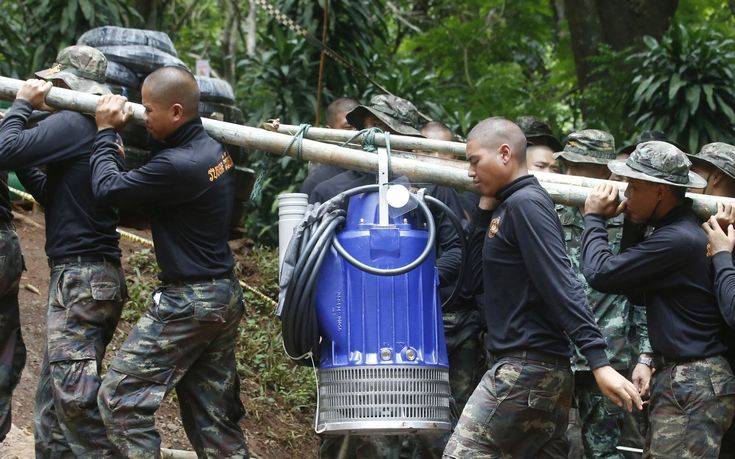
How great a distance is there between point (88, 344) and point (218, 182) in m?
1.17

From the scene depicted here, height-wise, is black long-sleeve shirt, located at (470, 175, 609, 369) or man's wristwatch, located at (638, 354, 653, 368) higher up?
black long-sleeve shirt, located at (470, 175, 609, 369)

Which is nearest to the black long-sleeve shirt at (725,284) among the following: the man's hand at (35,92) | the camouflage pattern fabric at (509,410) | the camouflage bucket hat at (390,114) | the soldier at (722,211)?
the soldier at (722,211)

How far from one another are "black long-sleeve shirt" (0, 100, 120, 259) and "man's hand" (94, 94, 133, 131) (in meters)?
0.25

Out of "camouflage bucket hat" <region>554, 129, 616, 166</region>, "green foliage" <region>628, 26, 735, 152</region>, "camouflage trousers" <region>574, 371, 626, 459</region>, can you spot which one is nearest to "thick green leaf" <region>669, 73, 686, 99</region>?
"green foliage" <region>628, 26, 735, 152</region>

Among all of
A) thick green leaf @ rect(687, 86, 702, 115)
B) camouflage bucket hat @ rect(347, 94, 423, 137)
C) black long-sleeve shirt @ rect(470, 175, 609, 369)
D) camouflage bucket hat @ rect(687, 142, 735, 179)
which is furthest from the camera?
thick green leaf @ rect(687, 86, 702, 115)

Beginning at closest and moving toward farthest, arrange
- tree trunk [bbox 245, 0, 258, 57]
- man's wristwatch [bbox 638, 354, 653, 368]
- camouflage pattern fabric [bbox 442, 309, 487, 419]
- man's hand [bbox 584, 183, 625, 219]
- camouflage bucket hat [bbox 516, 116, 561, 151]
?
1. man's hand [bbox 584, 183, 625, 219]
2. man's wristwatch [bbox 638, 354, 653, 368]
3. camouflage pattern fabric [bbox 442, 309, 487, 419]
4. camouflage bucket hat [bbox 516, 116, 561, 151]
5. tree trunk [bbox 245, 0, 258, 57]

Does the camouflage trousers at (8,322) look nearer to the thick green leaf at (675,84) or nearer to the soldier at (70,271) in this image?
the soldier at (70,271)

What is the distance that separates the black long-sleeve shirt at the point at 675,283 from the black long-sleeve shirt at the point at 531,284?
15.3 inches

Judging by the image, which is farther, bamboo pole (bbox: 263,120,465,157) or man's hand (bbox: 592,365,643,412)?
bamboo pole (bbox: 263,120,465,157)

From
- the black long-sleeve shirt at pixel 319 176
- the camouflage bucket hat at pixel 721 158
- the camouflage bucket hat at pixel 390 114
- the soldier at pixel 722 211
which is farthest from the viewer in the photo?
the black long-sleeve shirt at pixel 319 176

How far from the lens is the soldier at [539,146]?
26.1ft

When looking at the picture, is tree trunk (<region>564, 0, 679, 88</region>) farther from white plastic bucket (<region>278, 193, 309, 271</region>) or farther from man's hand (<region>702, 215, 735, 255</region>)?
white plastic bucket (<region>278, 193, 309, 271</region>)

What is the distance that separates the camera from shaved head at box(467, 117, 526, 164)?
217 inches

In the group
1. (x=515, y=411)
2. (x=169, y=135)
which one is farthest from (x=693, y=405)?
(x=169, y=135)
